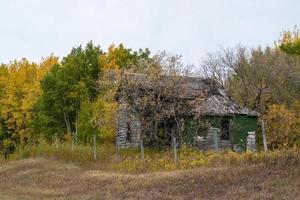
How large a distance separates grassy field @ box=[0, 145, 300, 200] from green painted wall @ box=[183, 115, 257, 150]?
6.97 meters

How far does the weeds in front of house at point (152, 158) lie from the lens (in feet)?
66.0

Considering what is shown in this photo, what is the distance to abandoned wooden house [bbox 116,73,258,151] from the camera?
99.8ft

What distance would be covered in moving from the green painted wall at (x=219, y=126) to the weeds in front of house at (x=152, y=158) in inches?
109

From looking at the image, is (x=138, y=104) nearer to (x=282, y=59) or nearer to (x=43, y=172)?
(x=43, y=172)

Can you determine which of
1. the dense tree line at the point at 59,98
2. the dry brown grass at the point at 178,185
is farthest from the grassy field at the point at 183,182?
the dense tree line at the point at 59,98

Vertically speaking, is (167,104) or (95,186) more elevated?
(167,104)

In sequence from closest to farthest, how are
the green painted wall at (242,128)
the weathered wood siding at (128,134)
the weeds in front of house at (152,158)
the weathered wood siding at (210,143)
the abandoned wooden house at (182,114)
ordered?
the weeds in front of house at (152,158), the abandoned wooden house at (182,114), the weathered wood siding at (210,143), the green painted wall at (242,128), the weathered wood siding at (128,134)

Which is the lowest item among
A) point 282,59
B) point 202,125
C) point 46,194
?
point 46,194

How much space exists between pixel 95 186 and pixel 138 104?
10.4 meters

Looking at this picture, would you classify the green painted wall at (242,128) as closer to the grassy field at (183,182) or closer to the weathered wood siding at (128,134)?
the weathered wood siding at (128,134)

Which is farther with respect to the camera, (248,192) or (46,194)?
(46,194)

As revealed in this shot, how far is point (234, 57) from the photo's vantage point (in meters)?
46.6

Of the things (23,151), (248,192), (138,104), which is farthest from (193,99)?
(248,192)

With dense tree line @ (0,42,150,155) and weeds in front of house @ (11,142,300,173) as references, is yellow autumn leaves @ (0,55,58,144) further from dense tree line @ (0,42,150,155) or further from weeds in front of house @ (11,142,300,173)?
weeds in front of house @ (11,142,300,173)
